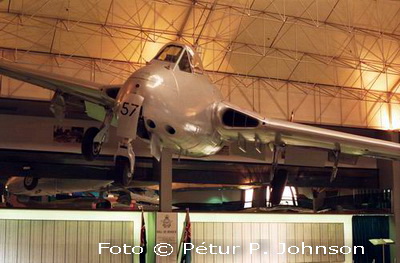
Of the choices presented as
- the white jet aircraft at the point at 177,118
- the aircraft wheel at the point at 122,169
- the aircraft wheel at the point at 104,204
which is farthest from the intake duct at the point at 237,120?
the aircraft wheel at the point at 104,204

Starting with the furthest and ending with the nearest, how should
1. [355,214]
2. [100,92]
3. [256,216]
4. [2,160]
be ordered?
[355,214], [256,216], [2,160], [100,92]

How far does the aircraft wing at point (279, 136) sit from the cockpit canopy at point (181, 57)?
895mm

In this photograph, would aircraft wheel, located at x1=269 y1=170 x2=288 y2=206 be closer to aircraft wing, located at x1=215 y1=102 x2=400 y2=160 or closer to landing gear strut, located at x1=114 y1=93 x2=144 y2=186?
aircraft wing, located at x1=215 y1=102 x2=400 y2=160

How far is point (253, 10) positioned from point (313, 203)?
23.8 feet

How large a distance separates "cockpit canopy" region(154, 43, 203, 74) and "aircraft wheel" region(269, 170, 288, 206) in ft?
11.4

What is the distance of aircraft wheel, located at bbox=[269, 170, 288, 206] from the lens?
1252 centimetres

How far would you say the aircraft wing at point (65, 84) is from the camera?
1088cm

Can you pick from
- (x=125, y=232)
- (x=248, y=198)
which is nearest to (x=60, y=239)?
(x=125, y=232)

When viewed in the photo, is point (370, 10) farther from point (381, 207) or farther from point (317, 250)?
point (317, 250)

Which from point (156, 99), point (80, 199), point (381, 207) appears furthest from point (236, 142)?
point (381, 207)

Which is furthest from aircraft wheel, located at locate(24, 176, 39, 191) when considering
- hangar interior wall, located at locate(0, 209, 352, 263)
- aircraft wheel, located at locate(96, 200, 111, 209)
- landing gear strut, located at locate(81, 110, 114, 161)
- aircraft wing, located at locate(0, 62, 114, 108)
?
landing gear strut, located at locate(81, 110, 114, 161)

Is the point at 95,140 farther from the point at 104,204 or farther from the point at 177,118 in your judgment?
the point at 104,204

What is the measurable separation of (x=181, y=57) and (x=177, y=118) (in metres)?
1.42

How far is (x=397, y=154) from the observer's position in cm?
1175
